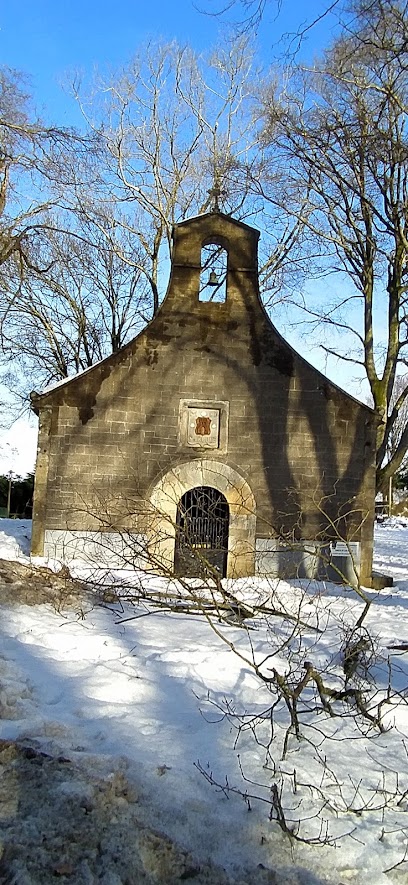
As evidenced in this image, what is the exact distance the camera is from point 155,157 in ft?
66.3

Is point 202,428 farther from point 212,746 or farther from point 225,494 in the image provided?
point 212,746

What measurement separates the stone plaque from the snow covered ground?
19.0 ft

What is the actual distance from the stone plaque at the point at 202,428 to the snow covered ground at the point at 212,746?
19.0 ft

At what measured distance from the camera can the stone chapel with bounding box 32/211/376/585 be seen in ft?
39.0

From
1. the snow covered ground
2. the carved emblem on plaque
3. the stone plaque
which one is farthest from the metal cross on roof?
the snow covered ground

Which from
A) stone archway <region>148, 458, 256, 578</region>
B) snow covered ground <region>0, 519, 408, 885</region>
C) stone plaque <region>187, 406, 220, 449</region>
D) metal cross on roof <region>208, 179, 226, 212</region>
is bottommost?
snow covered ground <region>0, 519, 408, 885</region>

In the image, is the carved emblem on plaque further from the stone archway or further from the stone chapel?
the stone archway

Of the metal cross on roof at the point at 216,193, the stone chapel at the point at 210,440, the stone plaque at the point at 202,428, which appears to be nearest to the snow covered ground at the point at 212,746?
the stone chapel at the point at 210,440

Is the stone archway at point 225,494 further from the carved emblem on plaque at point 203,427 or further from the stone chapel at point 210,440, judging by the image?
the carved emblem on plaque at point 203,427

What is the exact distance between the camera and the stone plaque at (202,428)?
12.2 metres

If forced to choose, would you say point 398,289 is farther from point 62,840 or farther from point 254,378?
point 62,840

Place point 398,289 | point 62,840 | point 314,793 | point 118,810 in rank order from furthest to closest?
point 398,289, point 314,793, point 118,810, point 62,840

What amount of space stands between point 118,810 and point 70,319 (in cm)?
2135

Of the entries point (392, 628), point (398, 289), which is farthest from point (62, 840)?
point (398, 289)
